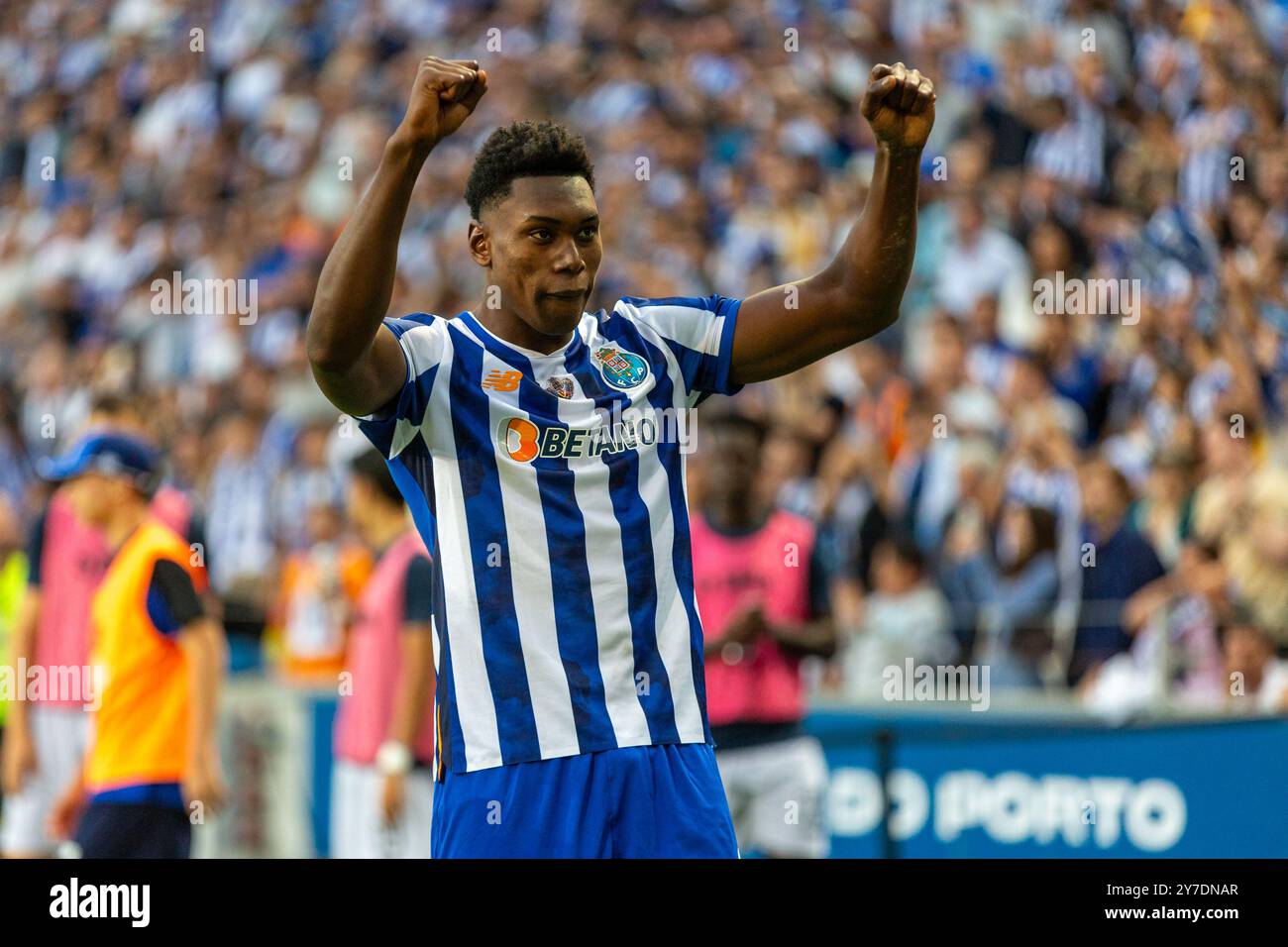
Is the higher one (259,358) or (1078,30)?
(1078,30)

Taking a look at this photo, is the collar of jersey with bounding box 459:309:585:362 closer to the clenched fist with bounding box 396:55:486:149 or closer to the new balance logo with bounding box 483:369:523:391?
the new balance logo with bounding box 483:369:523:391

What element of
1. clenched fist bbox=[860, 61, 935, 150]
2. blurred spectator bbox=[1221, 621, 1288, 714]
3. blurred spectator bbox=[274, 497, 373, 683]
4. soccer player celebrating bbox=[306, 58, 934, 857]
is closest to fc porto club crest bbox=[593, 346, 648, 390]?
soccer player celebrating bbox=[306, 58, 934, 857]

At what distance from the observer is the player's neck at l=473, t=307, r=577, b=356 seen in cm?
426

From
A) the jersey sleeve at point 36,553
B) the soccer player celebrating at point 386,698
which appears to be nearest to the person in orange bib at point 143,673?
the soccer player celebrating at point 386,698

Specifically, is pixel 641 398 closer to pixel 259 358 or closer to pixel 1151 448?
pixel 1151 448

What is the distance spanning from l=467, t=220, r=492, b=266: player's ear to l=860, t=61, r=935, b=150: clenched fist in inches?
35.4

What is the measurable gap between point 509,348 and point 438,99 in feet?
2.19

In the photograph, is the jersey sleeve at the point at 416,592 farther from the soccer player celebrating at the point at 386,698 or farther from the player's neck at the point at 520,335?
the player's neck at the point at 520,335

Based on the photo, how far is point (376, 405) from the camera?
4.04 metres

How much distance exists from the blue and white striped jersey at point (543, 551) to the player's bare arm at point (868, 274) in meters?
0.33

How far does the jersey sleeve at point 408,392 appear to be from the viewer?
13.4 feet

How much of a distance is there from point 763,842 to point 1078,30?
6490 millimetres
